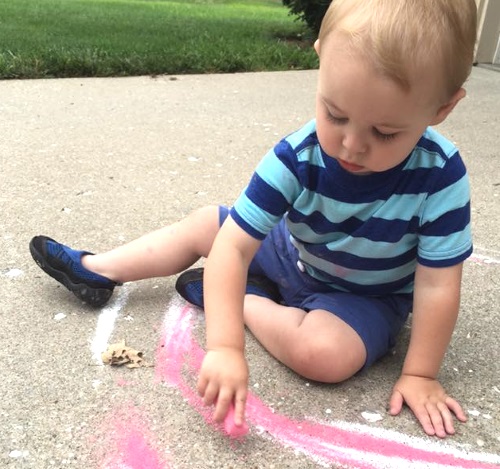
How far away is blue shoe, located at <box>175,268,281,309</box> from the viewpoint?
5.64 feet

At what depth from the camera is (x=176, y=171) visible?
2.83 m

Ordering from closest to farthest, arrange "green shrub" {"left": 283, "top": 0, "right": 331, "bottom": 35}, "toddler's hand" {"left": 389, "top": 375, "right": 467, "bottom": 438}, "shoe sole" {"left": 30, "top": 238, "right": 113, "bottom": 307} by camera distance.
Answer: "toddler's hand" {"left": 389, "top": 375, "right": 467, "bottom": 438}, "shoe sole" {"left": 30, "top": 238, "right": 113, "bottom": 307}, "green shrub" {"left": 283, "top": 0, "right": 331, "bottom": 35}

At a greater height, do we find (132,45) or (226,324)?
(226,324)

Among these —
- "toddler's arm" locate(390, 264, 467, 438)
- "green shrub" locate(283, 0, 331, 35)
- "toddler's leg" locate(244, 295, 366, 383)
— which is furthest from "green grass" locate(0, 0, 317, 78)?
"toddler's arm" locate(390, 264, 467, 438)

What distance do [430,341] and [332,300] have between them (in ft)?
0.83

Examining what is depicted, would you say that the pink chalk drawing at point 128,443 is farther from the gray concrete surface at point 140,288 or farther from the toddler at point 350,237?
the toddler at point 350,237

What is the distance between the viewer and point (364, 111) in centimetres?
116

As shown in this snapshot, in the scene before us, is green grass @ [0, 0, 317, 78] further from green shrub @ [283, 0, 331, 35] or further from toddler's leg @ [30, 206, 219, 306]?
toddler's leg @ [30, 206, 219, 306]

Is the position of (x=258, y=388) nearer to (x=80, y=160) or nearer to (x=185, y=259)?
(x=185, y=259)

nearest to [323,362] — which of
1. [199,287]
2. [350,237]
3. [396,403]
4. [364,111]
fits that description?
[396,403]

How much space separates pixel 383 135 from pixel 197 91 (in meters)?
3.44

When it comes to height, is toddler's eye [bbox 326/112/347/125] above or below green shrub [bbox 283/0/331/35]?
above

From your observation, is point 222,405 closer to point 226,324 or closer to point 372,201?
point 226,324

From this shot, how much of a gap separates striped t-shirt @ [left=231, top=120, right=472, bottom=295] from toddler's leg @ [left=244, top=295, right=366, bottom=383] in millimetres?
169
